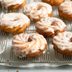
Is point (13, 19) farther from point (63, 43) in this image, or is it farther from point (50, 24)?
point (63, 43)

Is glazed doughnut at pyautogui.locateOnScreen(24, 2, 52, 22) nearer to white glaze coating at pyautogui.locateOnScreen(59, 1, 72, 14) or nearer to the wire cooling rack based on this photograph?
white glaze coating at pyautogui.locateOnScreen(59, 1, 72, 14)

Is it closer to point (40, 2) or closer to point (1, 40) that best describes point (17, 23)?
point (1, 40)

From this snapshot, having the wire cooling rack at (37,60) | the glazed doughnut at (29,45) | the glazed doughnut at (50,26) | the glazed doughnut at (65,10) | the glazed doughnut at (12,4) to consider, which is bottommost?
the wire cooling rack at (37,60)

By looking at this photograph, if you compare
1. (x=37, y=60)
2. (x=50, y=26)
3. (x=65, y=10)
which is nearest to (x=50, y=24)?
(x=50, y=26)

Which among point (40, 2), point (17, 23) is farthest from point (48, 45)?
point (40, 2)

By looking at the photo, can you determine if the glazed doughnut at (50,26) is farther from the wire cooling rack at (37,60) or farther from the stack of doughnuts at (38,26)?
the wire cooling rack at (37,60)

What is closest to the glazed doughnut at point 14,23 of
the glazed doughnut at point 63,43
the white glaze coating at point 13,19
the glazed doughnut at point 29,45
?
the white glaze coating at point 13,19
